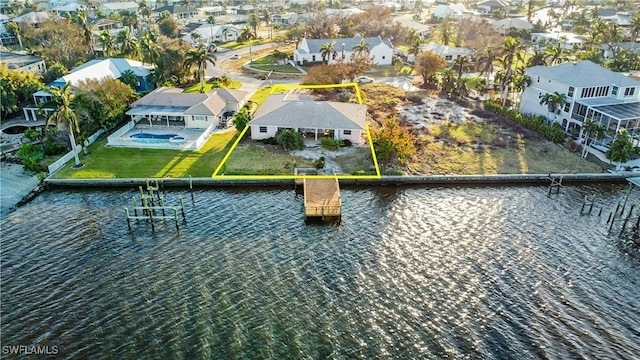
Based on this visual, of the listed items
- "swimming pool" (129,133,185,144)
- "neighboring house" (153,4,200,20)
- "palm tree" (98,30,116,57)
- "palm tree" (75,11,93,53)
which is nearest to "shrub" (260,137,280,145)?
"swimming pool" (129,133,185,144)

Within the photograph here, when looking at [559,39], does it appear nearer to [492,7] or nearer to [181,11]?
[492,7]

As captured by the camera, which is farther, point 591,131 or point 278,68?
point 278,68

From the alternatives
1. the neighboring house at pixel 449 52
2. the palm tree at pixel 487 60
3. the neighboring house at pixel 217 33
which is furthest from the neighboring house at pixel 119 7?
the palm tree at pixel 487 60

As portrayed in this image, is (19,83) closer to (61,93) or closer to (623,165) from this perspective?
(61,93)

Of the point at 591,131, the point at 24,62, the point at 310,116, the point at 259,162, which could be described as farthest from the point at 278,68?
the point at 591,131

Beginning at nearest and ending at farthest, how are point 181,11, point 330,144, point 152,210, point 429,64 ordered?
point 152,210
point 330,144
point 429,64
point 181,11

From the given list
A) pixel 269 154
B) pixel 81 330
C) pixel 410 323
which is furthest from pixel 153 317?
pixel 269 154

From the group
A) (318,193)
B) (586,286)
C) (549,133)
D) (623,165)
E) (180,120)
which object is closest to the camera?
(586,286)

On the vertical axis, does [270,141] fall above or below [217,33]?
below
